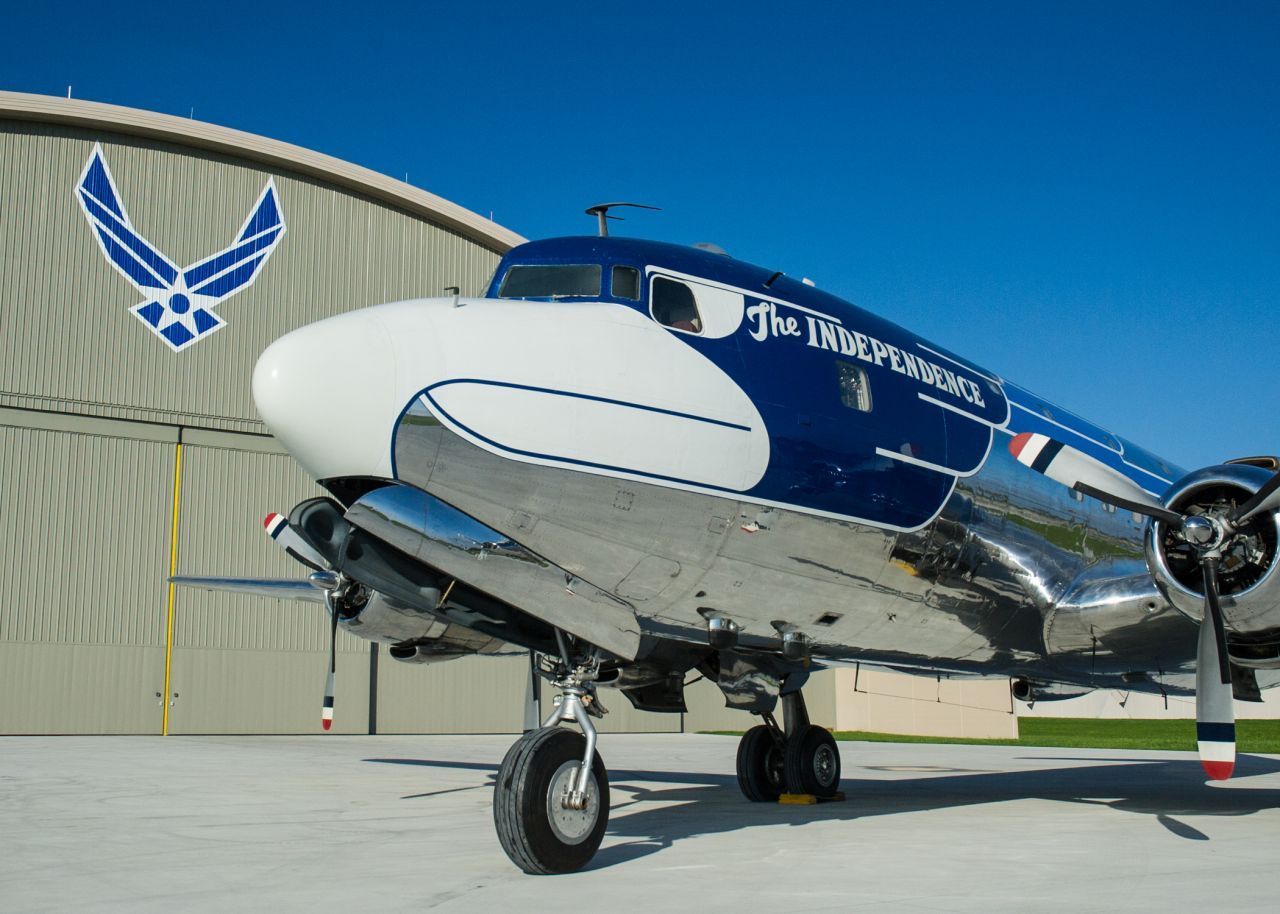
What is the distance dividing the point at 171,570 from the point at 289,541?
17.6m

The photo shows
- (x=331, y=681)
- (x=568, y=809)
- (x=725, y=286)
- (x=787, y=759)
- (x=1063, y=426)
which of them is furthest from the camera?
(x=1063, y=426)

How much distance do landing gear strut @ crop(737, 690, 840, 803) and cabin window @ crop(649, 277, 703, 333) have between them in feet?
16.9

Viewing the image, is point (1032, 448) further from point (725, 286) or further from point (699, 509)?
point (699, 509)

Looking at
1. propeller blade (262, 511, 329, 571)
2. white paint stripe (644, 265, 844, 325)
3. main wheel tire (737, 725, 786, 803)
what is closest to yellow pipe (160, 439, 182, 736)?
propeller blade (262, 511, 329, 571)

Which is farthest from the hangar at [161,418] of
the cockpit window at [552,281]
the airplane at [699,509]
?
the cockpit window at [552,281]

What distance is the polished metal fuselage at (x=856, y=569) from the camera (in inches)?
287

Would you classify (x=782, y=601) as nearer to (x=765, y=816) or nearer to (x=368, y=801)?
(x=765, y=816)

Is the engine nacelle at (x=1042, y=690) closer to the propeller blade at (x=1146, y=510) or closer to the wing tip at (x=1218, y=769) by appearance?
the propeller blade at (x=1146, y=510)

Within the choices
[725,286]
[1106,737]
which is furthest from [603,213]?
[1106,737]

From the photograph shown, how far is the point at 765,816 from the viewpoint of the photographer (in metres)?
10.8

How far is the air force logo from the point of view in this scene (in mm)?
26812

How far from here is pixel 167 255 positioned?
27266 mm

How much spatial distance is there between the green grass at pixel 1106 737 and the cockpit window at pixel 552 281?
24089 millimetres

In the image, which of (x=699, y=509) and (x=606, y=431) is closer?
(x=606, y=431)
